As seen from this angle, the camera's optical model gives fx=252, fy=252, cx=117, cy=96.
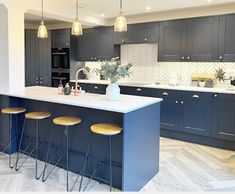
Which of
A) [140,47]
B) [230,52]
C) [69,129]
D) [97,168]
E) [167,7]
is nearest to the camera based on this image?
[97,168]

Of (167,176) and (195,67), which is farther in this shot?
(195,67)

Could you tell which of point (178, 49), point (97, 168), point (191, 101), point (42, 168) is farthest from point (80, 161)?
point (178, 49)

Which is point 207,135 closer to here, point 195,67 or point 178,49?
point 195,67

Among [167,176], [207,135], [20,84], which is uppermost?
[20,84]

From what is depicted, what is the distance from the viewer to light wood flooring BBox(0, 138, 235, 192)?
313cm

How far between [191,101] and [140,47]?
6.70ft

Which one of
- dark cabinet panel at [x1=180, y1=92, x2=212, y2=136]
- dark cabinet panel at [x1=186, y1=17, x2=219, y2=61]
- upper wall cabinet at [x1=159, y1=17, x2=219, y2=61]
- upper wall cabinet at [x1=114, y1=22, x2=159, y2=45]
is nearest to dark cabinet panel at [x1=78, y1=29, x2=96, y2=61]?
upper wall cabinet at [x1=114, y1=22, x2=159, y2=45]

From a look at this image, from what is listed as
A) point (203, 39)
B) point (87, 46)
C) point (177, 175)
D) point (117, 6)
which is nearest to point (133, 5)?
point (117, 6)

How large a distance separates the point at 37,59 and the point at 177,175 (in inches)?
212

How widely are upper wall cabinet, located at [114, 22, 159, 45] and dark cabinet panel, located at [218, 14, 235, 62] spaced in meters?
1.38

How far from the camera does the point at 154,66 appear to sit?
5977 mm

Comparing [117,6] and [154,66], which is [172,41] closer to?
[154,66]

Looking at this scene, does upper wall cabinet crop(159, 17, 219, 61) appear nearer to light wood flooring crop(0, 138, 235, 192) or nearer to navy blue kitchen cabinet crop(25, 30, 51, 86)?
light wood flooring crop(0, 138, 235, 192)

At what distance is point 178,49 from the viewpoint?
207 inches
